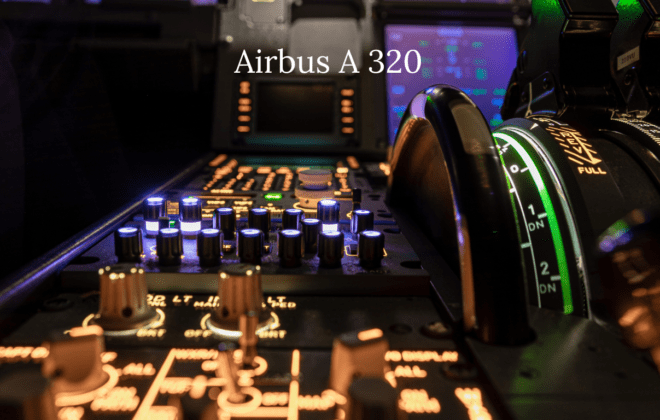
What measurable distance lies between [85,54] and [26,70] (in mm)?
316

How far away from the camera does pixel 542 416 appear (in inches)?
15.6

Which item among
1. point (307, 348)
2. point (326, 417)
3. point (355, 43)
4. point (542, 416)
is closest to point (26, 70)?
point (355, 43)

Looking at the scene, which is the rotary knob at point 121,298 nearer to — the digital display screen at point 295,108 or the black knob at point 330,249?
the black knob at point 330,249

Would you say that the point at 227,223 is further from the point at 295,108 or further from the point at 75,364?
the point at 295,108

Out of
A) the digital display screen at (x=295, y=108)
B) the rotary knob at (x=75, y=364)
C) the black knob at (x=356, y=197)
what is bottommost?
the rotary knob at (x=75, y=364)

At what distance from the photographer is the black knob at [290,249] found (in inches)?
26.8

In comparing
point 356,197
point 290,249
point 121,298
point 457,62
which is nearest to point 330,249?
point 290,249

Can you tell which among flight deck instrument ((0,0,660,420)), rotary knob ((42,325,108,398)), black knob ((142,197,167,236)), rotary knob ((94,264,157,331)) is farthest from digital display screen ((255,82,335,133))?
rotary knob ((42,325,108,398))

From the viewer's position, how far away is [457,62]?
7.06ft

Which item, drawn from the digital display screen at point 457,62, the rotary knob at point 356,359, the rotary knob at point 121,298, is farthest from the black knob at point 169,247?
the digital display screen at point 457,62

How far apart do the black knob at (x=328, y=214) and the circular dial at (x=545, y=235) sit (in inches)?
12.1

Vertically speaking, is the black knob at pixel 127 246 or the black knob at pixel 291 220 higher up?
the black knob at pixel 291 220

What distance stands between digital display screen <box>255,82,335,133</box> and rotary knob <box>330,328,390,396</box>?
1643 mm

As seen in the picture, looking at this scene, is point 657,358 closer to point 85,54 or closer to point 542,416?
point 542,416
